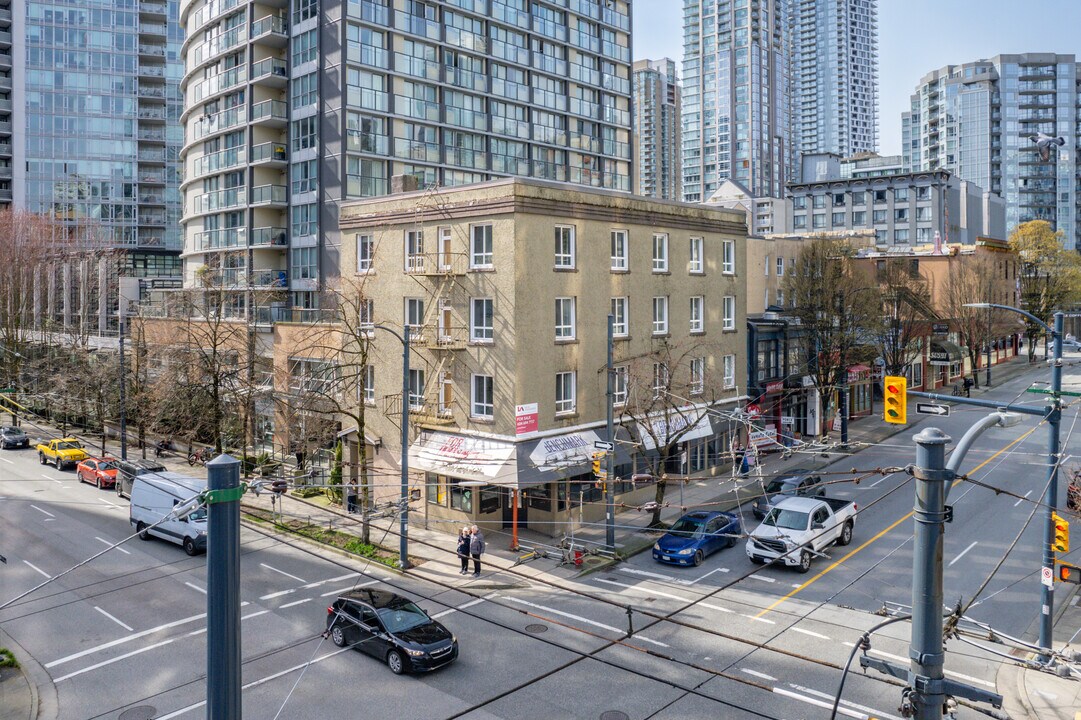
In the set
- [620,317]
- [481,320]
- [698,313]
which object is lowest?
[481,320]

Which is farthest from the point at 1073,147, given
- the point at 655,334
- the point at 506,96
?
the point at 655,334

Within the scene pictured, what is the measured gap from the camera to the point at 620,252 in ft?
121

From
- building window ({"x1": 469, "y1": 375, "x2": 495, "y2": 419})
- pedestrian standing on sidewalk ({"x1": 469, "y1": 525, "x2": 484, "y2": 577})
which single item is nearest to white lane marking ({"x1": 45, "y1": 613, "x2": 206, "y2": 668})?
pedestrian standing on sidewalk ({"x1": 469, "y1": 525, "x2": 484, "y2": 577})

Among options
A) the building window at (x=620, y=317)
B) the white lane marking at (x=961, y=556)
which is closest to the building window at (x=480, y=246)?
the building window at (x=620, y=317)

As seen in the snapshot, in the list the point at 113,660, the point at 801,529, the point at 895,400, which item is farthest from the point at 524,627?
the point at 895,400

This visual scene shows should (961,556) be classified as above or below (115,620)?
above

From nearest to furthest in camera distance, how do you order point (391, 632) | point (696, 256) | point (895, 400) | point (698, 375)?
1. point (895, 400)
2. point (391, 632)
3. point (698, 375)
4. point (696, 256)

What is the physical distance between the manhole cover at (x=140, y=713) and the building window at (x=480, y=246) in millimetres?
19498

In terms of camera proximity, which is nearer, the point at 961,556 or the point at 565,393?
the point at 961,556

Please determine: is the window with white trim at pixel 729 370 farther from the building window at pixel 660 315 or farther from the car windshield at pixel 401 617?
the car windshield at pixel 401 617

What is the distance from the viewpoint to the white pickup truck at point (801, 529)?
28422 millimetres

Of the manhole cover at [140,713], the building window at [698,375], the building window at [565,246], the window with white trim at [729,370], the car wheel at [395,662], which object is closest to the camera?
the manhole cover at [140,713]

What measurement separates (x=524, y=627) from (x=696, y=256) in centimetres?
2407

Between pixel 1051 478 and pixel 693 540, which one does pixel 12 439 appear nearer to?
pixel 693 540
